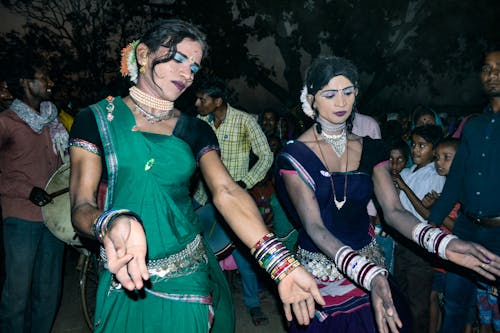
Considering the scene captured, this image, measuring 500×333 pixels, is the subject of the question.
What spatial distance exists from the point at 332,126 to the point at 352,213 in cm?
65

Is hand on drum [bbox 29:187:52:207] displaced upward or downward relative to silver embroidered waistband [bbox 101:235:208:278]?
downward

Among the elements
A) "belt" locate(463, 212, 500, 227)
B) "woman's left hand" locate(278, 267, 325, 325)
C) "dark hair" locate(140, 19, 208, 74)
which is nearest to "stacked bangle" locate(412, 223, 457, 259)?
"woman's left hand" locate(278, 267, 325, 325)

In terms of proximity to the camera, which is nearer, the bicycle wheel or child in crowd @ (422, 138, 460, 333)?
child in crowd @ (422, 138, 460, 333)

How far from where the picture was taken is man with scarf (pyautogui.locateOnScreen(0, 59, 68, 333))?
3.96 m

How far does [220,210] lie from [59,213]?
2.46 m

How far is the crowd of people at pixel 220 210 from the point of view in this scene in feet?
7.00

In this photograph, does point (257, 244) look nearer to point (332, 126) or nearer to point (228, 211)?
point (228, 211)

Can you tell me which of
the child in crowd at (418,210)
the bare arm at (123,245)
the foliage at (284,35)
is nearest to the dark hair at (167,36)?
the bare arm at (123,245)

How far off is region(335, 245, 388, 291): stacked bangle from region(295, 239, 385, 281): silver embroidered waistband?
37 centimetres

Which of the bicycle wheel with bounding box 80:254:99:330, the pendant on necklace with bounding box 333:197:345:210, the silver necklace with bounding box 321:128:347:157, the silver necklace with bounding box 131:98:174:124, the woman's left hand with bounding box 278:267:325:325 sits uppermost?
the silver necklace with bounding box 131:98:174:124

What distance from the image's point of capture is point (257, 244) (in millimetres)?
2111

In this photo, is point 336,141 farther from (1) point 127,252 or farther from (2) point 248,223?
(1) point 127,252

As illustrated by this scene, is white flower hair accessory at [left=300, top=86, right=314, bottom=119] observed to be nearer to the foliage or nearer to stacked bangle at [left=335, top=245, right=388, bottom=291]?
stacked bangle at [left=335, top=245, right=388, bottom=291]

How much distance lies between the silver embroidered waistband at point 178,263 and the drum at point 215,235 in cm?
213
